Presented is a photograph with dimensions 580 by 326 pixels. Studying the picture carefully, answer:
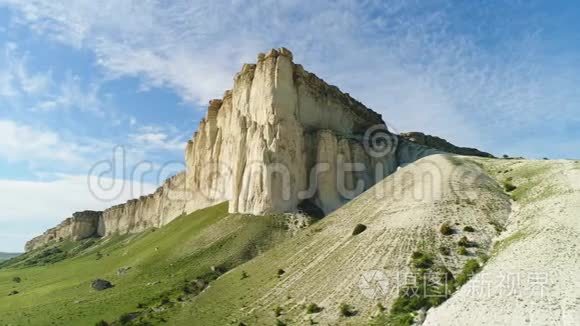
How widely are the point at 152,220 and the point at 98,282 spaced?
3528 inches

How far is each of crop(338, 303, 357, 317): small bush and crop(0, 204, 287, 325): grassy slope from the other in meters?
29.3

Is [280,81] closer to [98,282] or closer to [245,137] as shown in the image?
[245,137]

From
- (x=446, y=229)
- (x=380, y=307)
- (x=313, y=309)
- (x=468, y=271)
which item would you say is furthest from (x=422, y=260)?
(x=313, y=309)

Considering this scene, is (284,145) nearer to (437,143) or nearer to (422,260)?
(422,260)

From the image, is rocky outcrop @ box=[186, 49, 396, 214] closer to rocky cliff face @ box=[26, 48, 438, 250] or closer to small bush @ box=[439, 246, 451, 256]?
rocky cliff face @ box=[26, 48, 438, 250]

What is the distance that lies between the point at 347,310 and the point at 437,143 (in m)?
A: 112

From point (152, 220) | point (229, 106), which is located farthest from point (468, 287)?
point (152, 220)

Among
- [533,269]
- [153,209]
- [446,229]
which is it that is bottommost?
[153,209]

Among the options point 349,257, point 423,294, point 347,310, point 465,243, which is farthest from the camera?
point 349,257

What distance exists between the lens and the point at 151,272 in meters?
81.4

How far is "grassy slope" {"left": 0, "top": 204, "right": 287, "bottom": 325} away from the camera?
226 ft

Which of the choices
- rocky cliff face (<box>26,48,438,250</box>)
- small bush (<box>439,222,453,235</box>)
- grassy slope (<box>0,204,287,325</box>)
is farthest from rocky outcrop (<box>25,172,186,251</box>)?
small bush (<box>439,222,453,235</box>)

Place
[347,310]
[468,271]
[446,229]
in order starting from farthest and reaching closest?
[446,229], [468,271], [347,310]

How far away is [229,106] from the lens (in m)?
119
